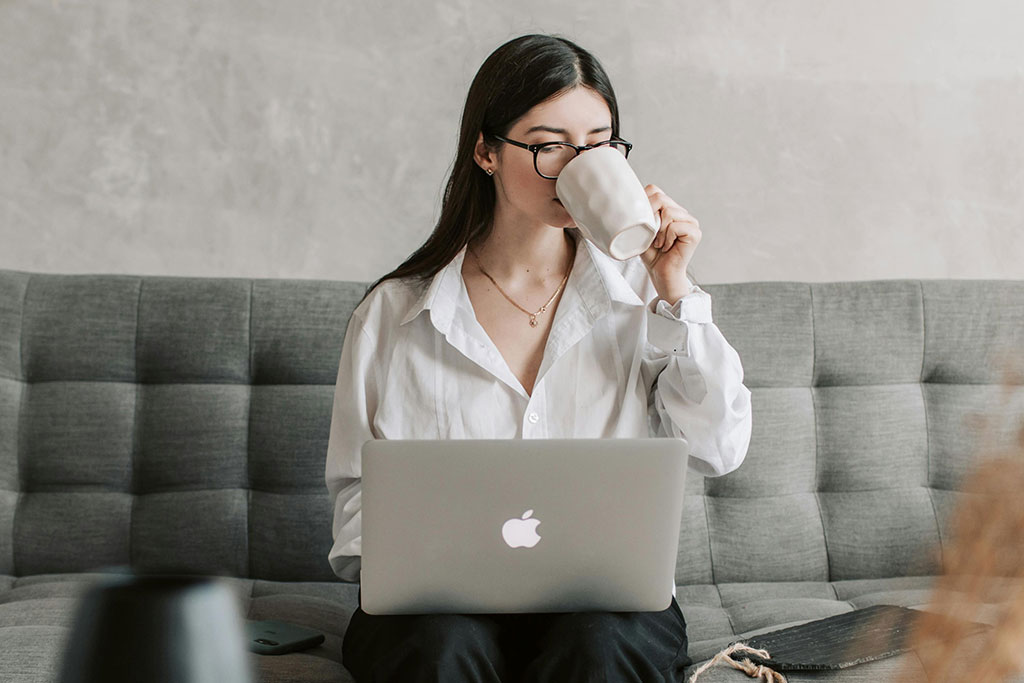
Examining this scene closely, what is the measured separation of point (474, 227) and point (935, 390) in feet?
3.15

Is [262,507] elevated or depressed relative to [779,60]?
depressed

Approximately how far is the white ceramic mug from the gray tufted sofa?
69 centimetres

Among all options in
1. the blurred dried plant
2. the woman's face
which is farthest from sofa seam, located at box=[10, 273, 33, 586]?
the blurred dried plant

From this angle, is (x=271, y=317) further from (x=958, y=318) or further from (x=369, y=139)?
(x=958, y=318)

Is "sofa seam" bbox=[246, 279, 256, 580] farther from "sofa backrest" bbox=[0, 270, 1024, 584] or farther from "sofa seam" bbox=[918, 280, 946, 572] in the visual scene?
"sofa seam" bbox=[918, 280, 946, 572]

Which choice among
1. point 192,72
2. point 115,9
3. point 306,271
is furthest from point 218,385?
point 115,9

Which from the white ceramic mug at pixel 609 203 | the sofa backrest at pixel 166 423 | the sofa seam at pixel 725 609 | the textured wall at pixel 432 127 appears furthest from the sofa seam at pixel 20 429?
the sofa seam at pixel 725 609

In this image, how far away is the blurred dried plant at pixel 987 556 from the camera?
297 millimetres

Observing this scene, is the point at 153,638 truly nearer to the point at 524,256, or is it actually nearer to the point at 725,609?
the point at 524,256

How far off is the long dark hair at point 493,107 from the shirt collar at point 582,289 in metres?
0.04

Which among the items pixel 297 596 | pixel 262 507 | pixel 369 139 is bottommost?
pixel 297 596

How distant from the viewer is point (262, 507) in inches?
71.8

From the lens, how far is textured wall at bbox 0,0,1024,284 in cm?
216

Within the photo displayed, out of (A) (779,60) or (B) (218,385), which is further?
(A) (779,60)
